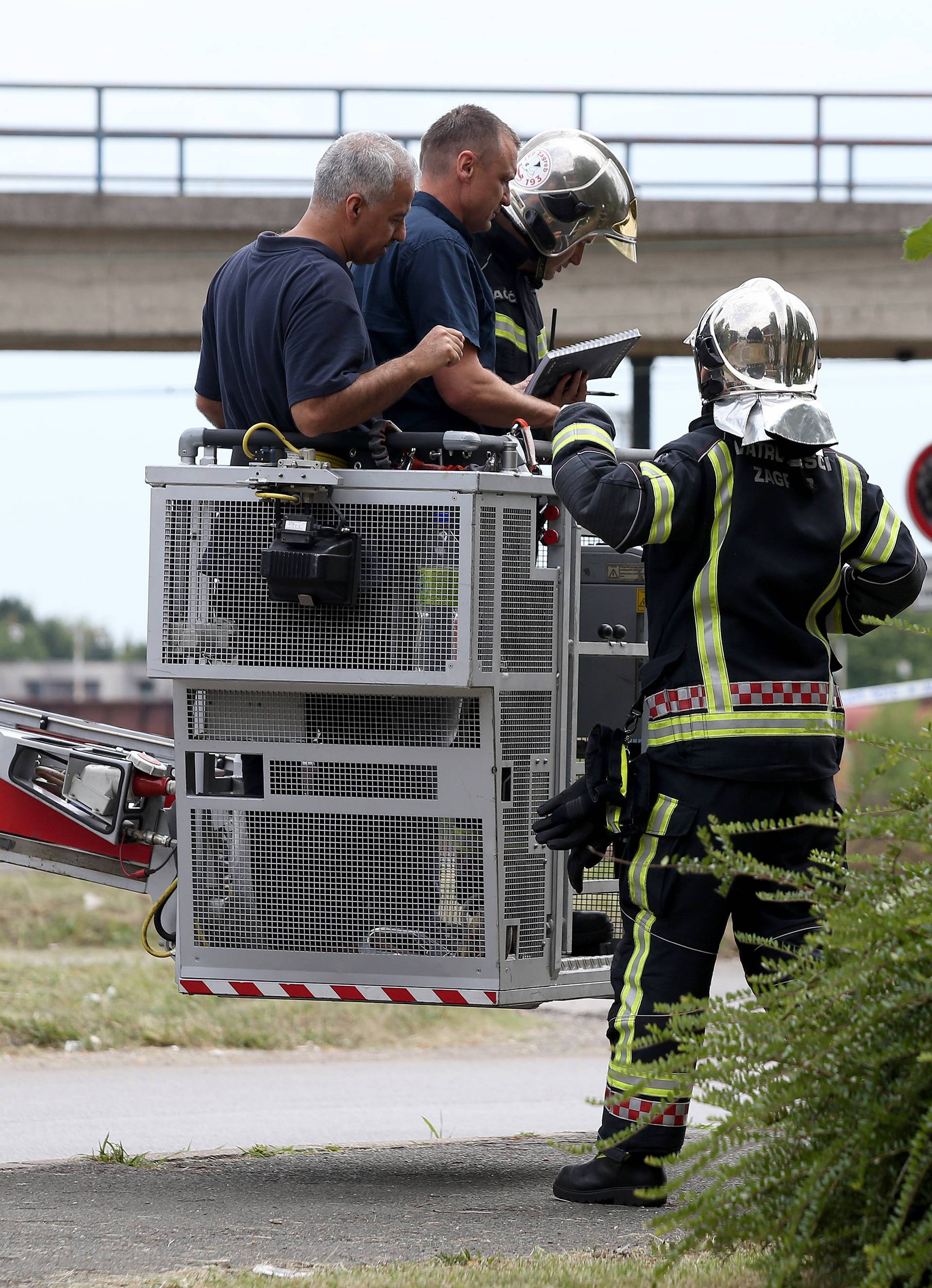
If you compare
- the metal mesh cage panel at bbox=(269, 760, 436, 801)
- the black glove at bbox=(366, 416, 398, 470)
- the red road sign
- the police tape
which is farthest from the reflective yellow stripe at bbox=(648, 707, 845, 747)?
the police tape

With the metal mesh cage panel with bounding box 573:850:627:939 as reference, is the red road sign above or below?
above

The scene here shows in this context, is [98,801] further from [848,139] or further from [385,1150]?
[848,139]

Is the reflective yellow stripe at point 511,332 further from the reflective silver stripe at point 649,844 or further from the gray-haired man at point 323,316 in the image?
the reflective silver stripe at point 649,844

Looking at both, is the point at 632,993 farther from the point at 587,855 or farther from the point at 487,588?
the point at 487,588

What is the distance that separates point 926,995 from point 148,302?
18968 millimetres

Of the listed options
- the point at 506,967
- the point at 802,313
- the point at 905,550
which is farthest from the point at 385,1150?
the point at 802,313

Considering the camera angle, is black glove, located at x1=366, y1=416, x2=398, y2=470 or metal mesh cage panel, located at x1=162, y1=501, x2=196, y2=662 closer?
metal mesh cage panel, located at x1=162, y1=501, x2=196, y2=662

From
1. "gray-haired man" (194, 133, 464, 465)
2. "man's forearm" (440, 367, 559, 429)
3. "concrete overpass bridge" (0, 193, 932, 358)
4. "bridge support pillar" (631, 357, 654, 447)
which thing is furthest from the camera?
"bridge support pillar" (631, 357, 654, 447)

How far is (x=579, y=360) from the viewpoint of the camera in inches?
187

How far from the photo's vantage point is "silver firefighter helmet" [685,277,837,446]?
4199mm

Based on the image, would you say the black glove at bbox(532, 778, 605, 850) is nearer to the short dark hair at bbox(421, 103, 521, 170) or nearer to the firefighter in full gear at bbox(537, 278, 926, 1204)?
the firefighter in full gear at bbox(537, 278, 926, 1204)

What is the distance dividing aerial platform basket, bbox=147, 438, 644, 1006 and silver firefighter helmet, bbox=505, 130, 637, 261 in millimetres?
1233

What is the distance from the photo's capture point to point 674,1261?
2814mm

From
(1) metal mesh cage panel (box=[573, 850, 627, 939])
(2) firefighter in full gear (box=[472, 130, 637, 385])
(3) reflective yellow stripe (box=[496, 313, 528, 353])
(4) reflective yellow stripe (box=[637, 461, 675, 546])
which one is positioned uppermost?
(2) firefighter in full gear (box=[472, 130, 637, 385])
